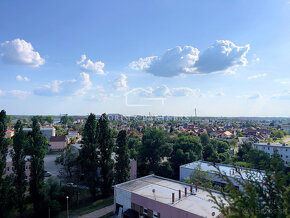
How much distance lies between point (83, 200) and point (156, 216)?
25.1 feet

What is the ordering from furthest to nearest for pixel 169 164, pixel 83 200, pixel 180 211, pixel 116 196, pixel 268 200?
1. pixel 169 164
2. pixel 83 200
3. pixel 116 196
4. pixel 180 211
5. pixel 268 200

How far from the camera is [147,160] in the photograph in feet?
74.1

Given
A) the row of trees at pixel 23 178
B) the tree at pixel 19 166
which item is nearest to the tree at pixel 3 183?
the row of trees at pixel 23 178

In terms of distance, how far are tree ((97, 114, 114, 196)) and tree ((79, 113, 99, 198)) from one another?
623 millimetres

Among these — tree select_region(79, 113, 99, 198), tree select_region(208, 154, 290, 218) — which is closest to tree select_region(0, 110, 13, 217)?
tree select_region(79, 113, 99, 198)

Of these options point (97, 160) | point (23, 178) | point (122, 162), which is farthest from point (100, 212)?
point (23, 178)

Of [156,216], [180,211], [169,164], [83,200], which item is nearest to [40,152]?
[83,200]

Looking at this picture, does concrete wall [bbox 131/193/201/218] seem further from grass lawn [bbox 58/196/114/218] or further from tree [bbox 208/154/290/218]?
tree [bbox 208/154/290/218]

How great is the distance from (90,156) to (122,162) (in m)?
2.78

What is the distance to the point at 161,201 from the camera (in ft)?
38.7

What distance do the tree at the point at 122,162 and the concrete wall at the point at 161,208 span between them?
12.8 feet

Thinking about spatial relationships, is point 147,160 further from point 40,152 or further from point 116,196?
point 40,152

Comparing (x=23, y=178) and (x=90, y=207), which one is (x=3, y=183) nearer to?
(x=23, y=178)

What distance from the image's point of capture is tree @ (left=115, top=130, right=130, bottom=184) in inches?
663
